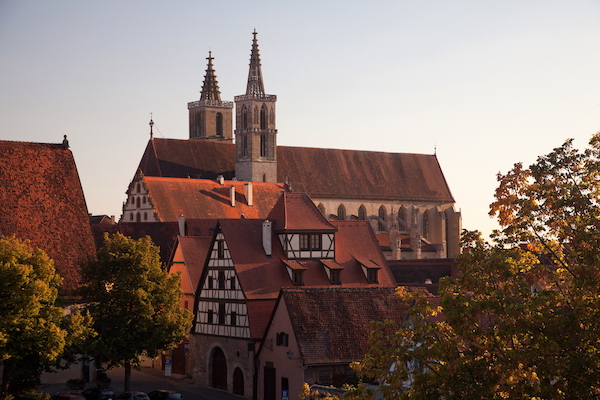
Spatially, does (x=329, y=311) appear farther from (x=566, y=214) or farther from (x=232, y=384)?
(x=566, y=214)

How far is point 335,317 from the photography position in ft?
134

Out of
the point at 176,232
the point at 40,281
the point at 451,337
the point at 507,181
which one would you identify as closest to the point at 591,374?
the point at 451,337

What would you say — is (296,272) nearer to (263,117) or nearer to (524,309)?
(524,309)

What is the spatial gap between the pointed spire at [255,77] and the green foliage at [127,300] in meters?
66.6

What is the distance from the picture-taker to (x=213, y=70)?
141 m

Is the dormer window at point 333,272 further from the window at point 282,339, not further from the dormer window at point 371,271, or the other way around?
the window at point 282,339

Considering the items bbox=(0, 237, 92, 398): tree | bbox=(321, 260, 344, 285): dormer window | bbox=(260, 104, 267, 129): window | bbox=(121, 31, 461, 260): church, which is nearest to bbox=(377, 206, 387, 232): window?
bbox=(121, 31, 461, 260): church

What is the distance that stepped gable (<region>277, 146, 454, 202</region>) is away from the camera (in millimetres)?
107125

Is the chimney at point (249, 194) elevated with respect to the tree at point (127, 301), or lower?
elevated

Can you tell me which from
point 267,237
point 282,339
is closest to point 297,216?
point 267,237

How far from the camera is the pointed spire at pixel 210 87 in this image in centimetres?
13862

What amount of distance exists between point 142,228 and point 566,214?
4722 cm

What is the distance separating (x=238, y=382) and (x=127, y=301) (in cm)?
754

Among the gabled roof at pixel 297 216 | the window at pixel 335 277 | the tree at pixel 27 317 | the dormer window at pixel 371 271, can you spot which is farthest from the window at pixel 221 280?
the tree at pixel 27 317
